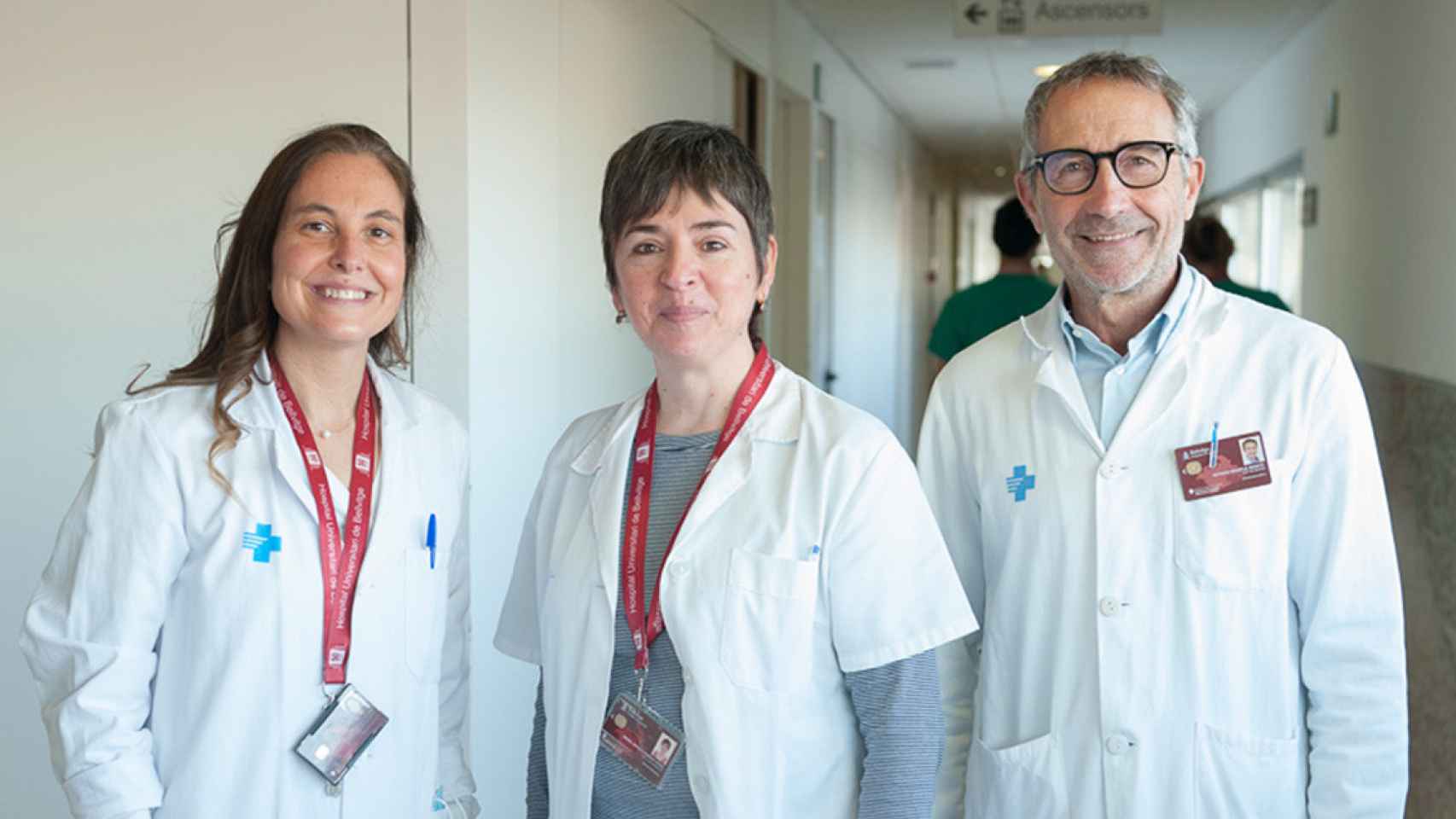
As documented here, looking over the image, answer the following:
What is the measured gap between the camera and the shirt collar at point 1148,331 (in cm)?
199

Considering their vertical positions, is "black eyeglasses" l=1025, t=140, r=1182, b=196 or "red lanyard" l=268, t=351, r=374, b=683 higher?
"black eyeglasses" l=1025, t=140, r=1182, b=196

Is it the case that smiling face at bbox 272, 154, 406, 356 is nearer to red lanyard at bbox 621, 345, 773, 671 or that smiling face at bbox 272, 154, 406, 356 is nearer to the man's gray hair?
red lanyard at bbox 621, 345, 773, 671

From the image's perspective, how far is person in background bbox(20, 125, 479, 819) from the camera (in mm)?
1813

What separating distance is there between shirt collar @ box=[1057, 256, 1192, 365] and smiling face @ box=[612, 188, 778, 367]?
528mm

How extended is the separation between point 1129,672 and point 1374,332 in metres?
5.03

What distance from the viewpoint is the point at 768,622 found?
5.69 ft

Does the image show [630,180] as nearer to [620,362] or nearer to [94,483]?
[94,483]

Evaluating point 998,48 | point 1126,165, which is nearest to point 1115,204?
point 1126,165

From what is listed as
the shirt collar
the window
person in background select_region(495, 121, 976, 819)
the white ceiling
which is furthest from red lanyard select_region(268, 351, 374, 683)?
the window

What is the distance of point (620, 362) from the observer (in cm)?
471

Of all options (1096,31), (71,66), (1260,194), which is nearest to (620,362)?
(71,66)

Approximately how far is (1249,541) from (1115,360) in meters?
0.32

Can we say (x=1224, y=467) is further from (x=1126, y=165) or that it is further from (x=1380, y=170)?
(x=1380, y=170)

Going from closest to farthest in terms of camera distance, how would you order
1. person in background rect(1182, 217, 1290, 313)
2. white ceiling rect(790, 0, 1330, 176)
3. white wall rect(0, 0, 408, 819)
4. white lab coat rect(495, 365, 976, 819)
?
white lab coat rect(495, 365, 976, 819)
white wall rect(0, 0, 408, 819)
person in background rect(1182, 217, 1290, 313)
white ceiling rect(790, 0, 1330, 176)
